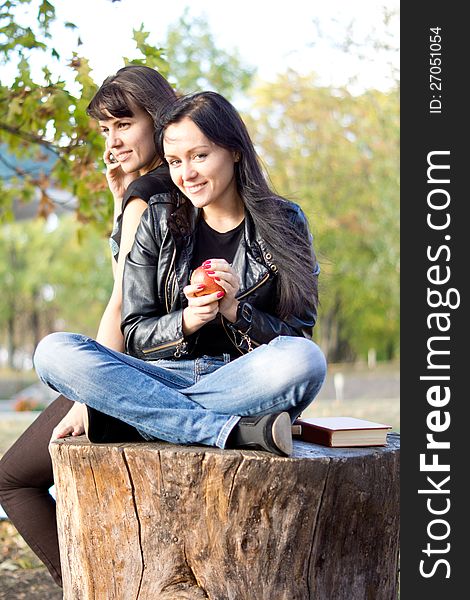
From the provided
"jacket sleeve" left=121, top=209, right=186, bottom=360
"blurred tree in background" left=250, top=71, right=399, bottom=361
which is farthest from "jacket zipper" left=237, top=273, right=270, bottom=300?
"blurred tree in background" left=250, top=71, right=399, bottom=361

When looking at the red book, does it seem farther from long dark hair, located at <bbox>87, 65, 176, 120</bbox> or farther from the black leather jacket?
long dark hair, located at <bbox>87, 65, 176, 120</bbox>

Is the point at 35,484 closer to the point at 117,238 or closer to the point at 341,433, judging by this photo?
the point at 117,238

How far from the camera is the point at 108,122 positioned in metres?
3.50

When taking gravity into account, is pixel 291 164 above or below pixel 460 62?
above

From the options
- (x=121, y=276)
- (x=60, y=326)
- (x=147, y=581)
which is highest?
(x=60, y=326)

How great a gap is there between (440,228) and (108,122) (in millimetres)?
1233

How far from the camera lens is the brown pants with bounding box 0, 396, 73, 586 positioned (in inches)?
134

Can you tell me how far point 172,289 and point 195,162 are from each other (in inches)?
16.2

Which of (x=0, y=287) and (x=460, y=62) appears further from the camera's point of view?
(x=0, y=287)

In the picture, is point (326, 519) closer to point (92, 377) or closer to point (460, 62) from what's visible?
point (92, 377)

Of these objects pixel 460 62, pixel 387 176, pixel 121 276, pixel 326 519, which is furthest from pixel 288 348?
pixel 387 176

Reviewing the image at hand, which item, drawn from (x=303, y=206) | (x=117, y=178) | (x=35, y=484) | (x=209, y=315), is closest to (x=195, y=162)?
(x=209, y=315)

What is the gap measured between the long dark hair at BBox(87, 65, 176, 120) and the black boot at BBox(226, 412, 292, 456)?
3.90 feet

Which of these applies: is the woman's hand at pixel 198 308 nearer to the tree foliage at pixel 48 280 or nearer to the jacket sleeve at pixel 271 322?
the jacket sleeve at pixel 271 322
